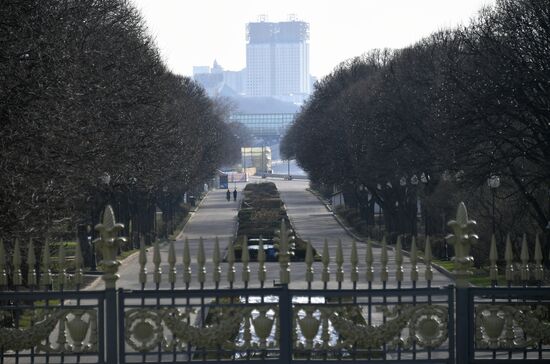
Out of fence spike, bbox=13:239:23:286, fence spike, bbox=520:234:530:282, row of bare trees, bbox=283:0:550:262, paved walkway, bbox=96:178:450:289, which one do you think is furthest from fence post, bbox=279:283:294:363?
row of bare trees, bbox=283:0:550:262

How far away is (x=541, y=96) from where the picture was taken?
33.4 metres

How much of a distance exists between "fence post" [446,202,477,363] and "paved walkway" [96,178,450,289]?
11707 mm

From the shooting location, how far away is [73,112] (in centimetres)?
2752

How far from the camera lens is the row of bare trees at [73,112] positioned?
2328 cm

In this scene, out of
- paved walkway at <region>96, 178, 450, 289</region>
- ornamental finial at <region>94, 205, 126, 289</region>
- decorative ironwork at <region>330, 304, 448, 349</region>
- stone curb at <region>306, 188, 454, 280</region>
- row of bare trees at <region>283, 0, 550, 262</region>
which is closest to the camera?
ornamental finial at <region>94, 205, 126, 289</region>

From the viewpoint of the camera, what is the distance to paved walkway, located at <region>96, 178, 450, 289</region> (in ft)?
128

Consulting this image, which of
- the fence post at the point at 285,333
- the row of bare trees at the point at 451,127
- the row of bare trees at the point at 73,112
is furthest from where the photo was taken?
the row of bare trees at the point at 451,127

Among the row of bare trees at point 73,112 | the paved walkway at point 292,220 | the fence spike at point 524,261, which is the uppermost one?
the row of bare trees at point 73,112

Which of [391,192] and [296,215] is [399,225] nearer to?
[391,192]

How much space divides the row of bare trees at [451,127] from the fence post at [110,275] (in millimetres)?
19756

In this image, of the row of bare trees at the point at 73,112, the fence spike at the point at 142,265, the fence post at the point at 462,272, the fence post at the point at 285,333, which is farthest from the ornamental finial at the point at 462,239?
the row of bare trees at the point at 73,112

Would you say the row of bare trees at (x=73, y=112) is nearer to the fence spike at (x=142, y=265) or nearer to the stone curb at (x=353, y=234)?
the stone curb at (x=353, y=234)

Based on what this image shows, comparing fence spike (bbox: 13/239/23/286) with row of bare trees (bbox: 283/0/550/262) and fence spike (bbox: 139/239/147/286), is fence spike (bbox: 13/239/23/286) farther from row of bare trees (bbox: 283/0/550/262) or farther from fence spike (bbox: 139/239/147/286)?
row of bare trees (bbox: 283/0/550/262)

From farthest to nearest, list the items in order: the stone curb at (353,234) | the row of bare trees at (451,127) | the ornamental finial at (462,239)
Answer: the stone curb at (353,234), the row of bare trees at (451,127), the ornamental finial at (462,239)
